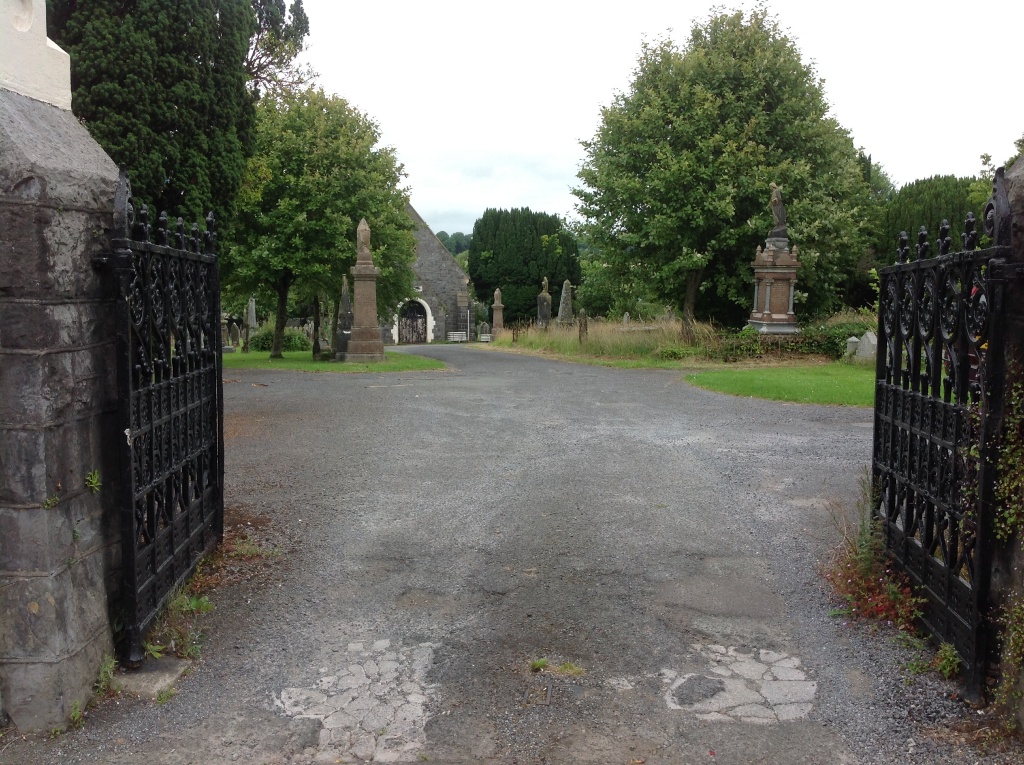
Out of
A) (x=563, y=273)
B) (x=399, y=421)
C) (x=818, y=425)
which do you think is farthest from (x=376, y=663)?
(x=563, y=273)

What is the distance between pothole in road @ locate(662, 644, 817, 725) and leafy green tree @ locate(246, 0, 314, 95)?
20742mm

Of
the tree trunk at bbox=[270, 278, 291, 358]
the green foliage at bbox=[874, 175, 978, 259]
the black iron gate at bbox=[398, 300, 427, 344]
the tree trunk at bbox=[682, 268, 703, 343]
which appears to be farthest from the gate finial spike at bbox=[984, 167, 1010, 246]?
the black iron gate at bbox=[398, 300, 427, 344]

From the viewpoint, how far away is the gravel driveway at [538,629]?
3162 mm

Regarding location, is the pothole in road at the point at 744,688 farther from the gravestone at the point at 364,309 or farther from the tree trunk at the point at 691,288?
the tree trunk at the point at 691,288

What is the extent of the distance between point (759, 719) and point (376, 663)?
1751mm

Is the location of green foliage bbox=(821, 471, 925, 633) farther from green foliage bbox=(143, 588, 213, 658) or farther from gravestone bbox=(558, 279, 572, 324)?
gravestone bbox=(558, 279, 572, 324)

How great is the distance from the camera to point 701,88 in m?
25.1

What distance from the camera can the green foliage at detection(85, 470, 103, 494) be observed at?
3395mm

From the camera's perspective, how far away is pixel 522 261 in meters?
54.1

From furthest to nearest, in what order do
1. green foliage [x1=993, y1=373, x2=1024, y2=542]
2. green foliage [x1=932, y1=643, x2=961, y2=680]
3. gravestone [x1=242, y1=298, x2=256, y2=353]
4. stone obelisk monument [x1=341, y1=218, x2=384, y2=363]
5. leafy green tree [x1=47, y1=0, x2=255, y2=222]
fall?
gravestone [x1=242, y1=298, x2=256, y2=353], stone obelisk monument [x1=341, y1=218, x2=384, y2=363], leafy green tree [x1=47, y1=0, x2=255, y2=222], green foliage [x1=932, y1=643, x2=961, y2=680], green foliage [x1=993, y1=373, x2=1024, y2=542]

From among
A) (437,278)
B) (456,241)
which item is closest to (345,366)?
(437,278)

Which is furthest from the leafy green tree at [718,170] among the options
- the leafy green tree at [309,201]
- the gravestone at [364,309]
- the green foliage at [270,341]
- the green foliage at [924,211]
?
the green foliage at [270,341]

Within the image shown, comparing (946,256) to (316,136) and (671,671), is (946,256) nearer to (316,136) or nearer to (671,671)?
(671,671)

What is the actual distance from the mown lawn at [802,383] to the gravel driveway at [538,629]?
434cm
